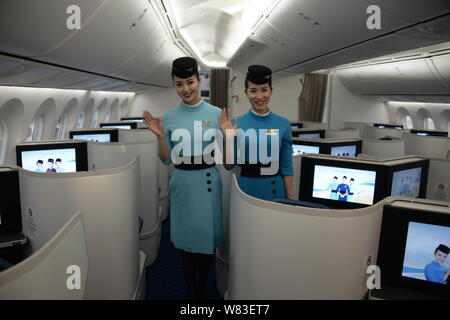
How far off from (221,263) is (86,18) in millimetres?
2310

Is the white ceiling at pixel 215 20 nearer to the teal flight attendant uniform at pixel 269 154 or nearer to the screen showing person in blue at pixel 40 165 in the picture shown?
the teal flight attendant uniform at pixel 269 154

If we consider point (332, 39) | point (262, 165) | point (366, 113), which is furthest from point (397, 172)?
point (366, 113)

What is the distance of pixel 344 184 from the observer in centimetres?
262

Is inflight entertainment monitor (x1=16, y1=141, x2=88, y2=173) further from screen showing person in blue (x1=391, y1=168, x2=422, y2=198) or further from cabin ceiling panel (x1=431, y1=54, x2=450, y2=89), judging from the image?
cabin ceiling panel (x1=431, y1=54, x2=450, y2=89)

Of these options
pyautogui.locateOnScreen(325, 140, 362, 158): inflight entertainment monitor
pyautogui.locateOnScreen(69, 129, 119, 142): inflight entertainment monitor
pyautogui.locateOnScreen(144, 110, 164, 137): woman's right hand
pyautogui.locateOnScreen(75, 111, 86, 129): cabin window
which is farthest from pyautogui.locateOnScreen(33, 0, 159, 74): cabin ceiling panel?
pyautogui.locateOnScreen(75, 111, 86, 129): cabin window

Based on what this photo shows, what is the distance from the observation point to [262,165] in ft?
7.98

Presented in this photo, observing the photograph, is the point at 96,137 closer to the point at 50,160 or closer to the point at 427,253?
the point at 50,160

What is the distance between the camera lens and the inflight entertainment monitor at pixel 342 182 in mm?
2471

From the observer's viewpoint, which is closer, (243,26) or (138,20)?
(138,20)

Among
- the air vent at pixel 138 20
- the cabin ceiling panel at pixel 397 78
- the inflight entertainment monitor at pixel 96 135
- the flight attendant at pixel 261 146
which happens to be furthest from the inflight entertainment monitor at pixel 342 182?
the cabin ceiling panel at pixel 397 78

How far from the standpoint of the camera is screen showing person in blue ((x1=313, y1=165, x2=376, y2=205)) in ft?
8.25

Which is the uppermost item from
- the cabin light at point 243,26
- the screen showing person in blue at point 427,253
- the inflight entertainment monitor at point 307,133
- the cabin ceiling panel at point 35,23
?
the cabin light at point 243,26

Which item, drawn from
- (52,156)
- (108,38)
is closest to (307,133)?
(108,38)

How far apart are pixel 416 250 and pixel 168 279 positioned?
247cm
